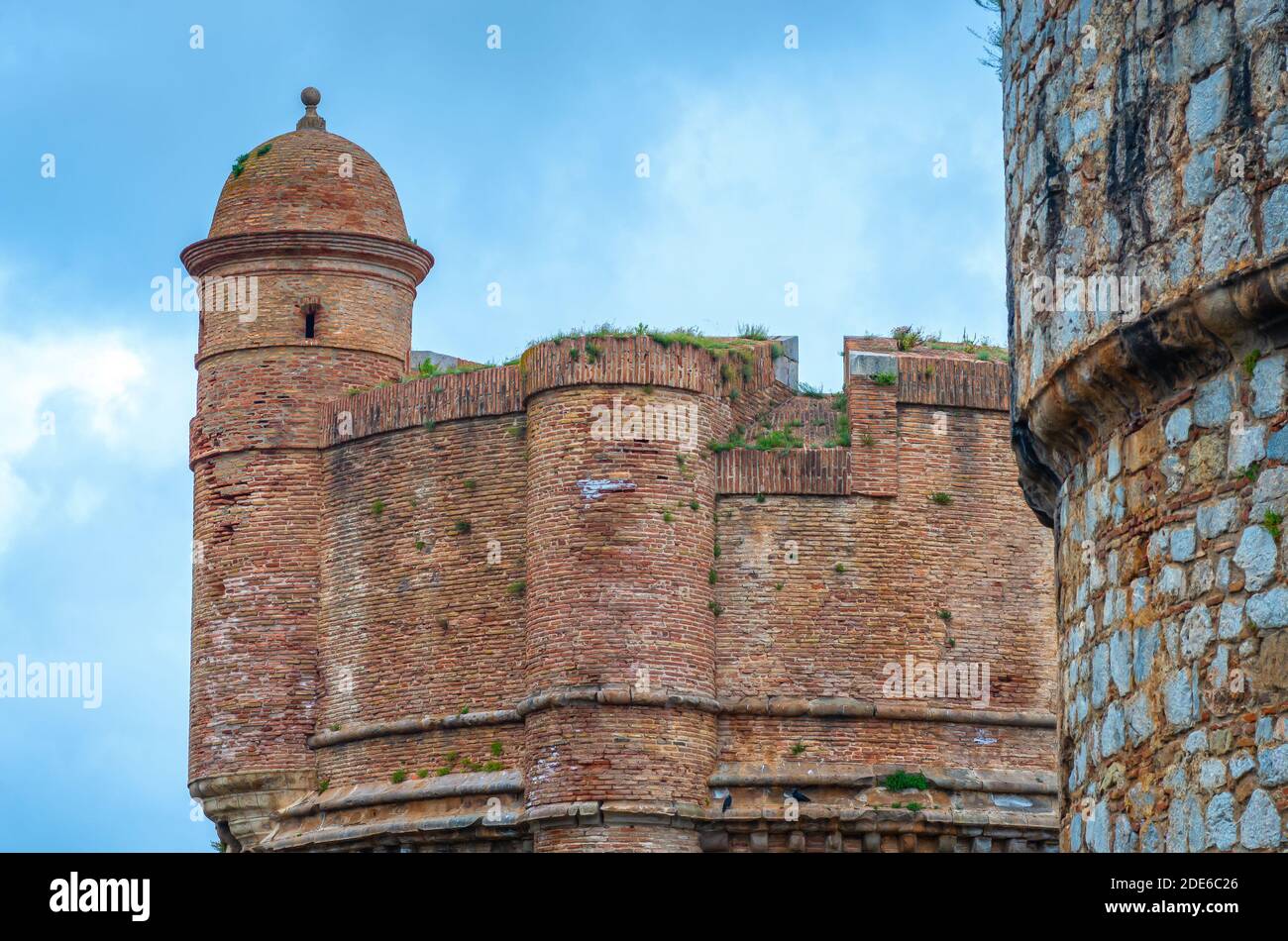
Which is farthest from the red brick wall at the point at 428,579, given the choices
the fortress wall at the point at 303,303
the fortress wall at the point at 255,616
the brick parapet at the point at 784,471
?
the brick parapet at the point at 784,471

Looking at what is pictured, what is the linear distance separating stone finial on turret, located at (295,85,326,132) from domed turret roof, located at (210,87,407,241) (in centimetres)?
31

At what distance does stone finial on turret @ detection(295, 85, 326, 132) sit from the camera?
25250 mm

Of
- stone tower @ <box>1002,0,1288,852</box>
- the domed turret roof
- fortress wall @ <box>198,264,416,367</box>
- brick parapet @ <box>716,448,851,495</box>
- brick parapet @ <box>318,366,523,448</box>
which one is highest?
the domed turret roof

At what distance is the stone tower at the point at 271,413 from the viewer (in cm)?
2336

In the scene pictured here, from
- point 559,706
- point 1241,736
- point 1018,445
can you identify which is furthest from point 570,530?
point 1241,736

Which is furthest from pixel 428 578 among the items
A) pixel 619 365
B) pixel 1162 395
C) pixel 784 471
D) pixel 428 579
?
pixel 1162 395

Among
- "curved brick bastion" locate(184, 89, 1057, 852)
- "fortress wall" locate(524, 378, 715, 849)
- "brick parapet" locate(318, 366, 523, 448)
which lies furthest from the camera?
"brick parapet" locate(318, 366, 523, 448)

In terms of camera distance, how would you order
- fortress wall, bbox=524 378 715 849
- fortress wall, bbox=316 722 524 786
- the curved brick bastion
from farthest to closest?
fortress wall, bbox=316 722 524 786 < the curved brick bastion < fortress wall, bbox=524 378 715 849

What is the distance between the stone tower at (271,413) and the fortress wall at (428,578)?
20.0 inches

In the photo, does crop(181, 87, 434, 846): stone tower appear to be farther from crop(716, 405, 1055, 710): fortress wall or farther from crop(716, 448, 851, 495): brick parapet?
crop(716, 405, 1055, 710): fortress wall

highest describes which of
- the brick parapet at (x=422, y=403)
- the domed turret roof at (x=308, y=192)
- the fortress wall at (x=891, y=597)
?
the domed turret roof at (x=308, y=192)

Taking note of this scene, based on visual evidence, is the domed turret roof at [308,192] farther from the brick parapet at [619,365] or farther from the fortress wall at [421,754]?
the fortress wall at [421,754]

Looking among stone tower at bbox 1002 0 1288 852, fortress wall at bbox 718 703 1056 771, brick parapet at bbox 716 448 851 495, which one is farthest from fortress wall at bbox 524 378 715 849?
stone tower at bbox 1002 0 1288 852

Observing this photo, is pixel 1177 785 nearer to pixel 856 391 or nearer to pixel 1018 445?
pixel 1018 445
